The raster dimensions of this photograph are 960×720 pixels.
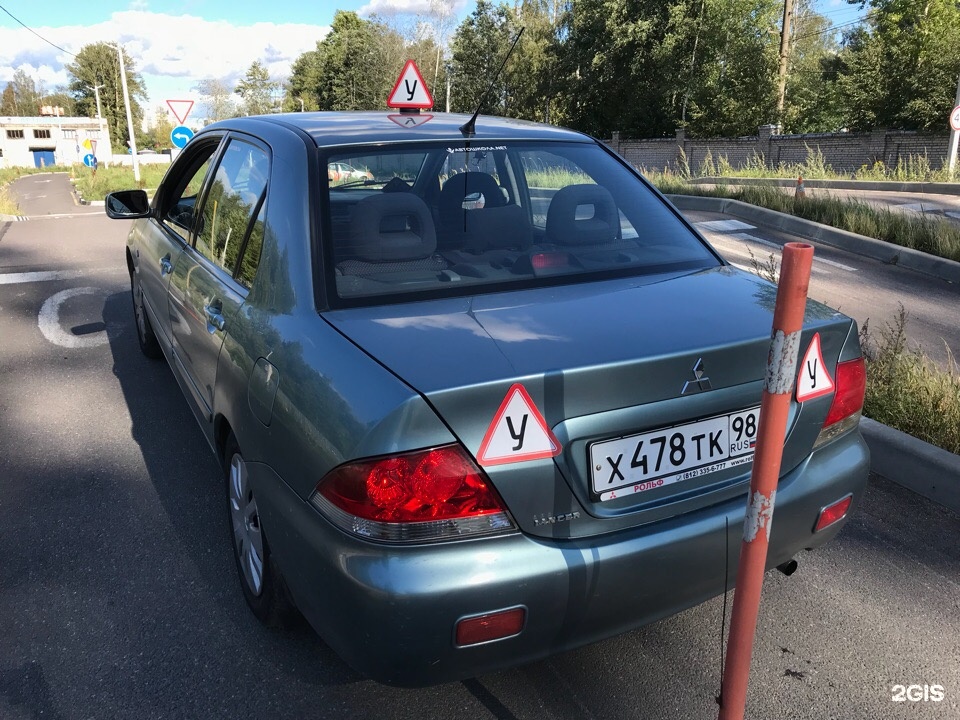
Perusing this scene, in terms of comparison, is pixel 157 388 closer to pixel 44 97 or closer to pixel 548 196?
pixel 548 196

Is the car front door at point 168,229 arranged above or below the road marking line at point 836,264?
above

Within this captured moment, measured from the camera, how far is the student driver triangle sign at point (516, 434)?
6.02 feet

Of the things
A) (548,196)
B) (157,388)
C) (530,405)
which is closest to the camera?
(530,405)

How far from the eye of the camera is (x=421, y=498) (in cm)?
183

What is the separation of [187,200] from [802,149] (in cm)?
3267

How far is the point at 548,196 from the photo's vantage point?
3.20m

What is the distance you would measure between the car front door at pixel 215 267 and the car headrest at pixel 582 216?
1097 mm

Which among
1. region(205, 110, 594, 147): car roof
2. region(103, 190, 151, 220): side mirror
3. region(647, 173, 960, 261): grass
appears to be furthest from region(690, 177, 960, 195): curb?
region(205, 110, 594, 147): car roof

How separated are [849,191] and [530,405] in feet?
67.5

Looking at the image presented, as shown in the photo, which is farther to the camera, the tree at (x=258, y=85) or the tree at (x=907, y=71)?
the tree at (x=258, y=85)

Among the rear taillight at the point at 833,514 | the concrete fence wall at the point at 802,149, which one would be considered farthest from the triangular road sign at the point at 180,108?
the rear taillight at the point at 833,514

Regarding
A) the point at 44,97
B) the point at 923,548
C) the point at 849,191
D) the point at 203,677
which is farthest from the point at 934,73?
the point at 44,97

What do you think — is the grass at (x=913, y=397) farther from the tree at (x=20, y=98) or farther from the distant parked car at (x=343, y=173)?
the tree at (x=20, y=98)

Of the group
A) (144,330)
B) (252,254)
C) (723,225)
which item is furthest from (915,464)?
(723,225)
